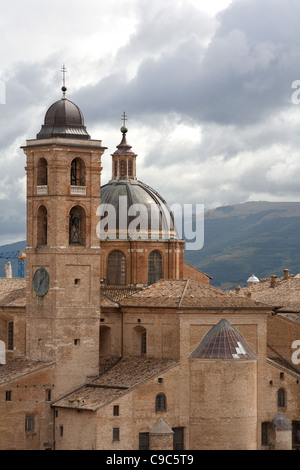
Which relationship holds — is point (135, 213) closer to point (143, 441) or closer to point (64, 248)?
point (64, 248)

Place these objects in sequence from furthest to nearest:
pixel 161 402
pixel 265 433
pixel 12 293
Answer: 1. pixel 12 293
2. pixel 265 433
3. pixel 161 402

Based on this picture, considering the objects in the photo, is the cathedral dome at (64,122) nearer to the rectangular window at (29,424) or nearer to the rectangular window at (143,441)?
the rectangular window at (29,424)

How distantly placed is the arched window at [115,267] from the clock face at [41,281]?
22.3 ft

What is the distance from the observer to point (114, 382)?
239 ft

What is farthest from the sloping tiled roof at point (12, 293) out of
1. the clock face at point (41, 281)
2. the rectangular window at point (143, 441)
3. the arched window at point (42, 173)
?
the rectangular window at point (143, 441)

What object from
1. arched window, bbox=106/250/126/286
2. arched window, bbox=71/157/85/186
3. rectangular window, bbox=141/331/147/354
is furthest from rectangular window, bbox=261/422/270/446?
arched window, bbox=71/157/85/186

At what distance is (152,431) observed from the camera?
2788 inches

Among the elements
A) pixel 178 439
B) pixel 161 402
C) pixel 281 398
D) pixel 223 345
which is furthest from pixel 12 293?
pixel 281 398

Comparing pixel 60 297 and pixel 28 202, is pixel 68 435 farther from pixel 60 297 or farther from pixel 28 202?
pixel 28 202

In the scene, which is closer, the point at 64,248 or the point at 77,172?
the point at 64,248

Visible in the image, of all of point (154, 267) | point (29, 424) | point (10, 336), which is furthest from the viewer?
point (154, 267)

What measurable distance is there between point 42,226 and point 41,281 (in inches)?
135

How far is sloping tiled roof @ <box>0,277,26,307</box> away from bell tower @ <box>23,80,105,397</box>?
10.8ft
